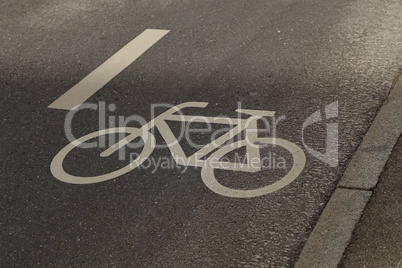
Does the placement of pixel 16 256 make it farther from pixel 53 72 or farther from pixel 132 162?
pixel 53 72

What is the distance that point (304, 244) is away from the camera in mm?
3975

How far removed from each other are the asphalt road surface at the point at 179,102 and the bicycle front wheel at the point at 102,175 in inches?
2.4

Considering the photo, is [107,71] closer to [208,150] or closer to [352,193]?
[208,150]

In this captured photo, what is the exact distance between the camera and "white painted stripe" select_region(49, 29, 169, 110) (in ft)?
20.3

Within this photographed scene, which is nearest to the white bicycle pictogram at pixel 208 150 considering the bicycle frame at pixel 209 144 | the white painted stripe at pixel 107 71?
the bicycle frame at pixel 209 144

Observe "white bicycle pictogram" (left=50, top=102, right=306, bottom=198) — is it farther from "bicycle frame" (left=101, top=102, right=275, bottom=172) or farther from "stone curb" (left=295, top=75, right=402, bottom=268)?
"stone curb" (left=295, top=75, right=402, bottom=268)

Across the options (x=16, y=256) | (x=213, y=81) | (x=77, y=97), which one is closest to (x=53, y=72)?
(x=77, y=97)

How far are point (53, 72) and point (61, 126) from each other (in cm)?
135

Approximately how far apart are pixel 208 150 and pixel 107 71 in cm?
210

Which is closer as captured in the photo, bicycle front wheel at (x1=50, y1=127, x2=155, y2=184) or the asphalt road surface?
the asphalt road surface

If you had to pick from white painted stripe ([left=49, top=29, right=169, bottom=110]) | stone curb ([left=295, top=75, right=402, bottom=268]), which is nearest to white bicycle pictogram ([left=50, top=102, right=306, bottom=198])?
stone curb ([left=295, top=75, right=402, bottom=268])

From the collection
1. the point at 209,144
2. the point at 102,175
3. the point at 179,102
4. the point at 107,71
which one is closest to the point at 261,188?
the point at 209,144

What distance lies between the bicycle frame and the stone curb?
0.76m

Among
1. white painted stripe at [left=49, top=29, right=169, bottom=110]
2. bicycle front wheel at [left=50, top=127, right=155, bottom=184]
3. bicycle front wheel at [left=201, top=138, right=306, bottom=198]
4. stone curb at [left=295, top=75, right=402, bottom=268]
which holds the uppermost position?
stone curb at [left=295, top=75, right=402, bottom=268]
